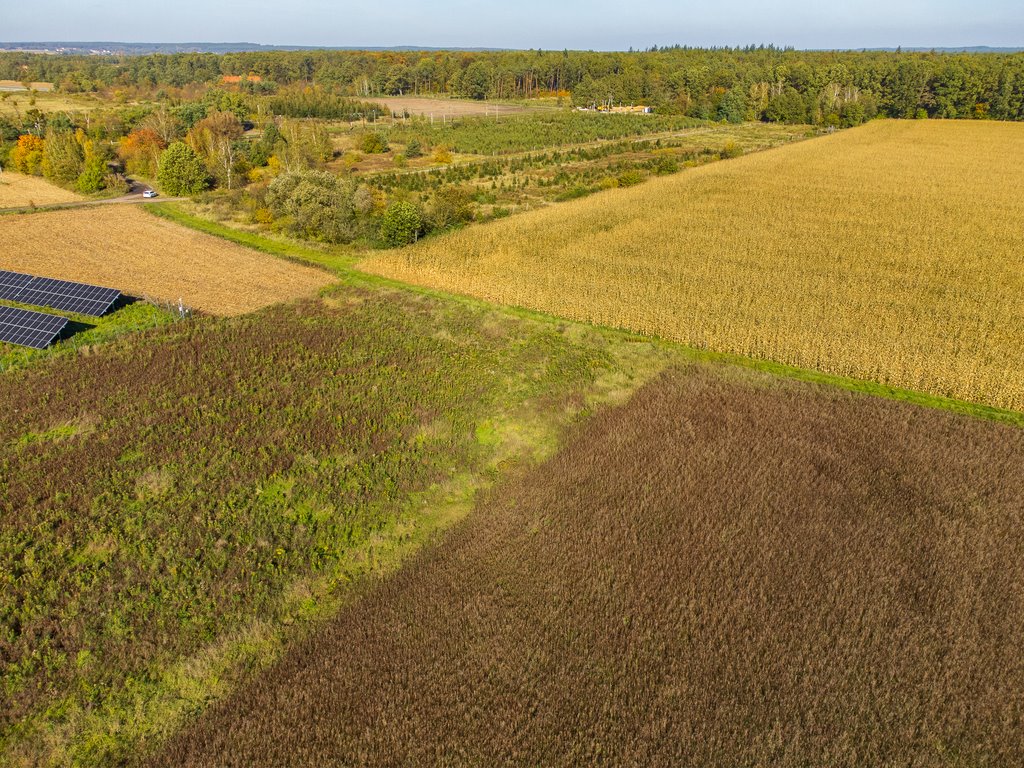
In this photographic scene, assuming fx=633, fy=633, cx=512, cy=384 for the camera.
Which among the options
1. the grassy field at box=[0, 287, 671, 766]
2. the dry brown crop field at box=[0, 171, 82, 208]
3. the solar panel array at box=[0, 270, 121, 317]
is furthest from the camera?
the dry brown crop field at box=[0, 171, 82, 208]

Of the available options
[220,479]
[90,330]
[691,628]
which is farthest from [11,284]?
[691,628]

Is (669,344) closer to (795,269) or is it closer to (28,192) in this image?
(795,269)

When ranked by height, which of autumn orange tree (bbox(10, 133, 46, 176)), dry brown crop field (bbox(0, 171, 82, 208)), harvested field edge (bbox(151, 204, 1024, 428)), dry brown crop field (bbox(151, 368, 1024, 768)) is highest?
autumn orange tree (bbox(10, 133, 46, 176))

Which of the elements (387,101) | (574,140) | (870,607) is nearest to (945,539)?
(870,607)

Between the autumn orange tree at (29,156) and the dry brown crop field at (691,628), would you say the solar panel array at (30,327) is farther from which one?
the autumn orange tree at (29,156)

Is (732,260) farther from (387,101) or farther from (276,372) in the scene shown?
(387,101)

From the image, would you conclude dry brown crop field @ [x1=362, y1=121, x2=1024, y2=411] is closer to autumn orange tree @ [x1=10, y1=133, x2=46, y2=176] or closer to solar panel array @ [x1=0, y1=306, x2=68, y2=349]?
solar panel array @ [x1=0, y1=306, x2=68, y2=349]

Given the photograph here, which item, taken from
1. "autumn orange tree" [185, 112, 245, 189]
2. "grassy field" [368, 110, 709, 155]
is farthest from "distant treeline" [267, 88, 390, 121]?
"autumn orange tree" [185, 112, 245, 189]
